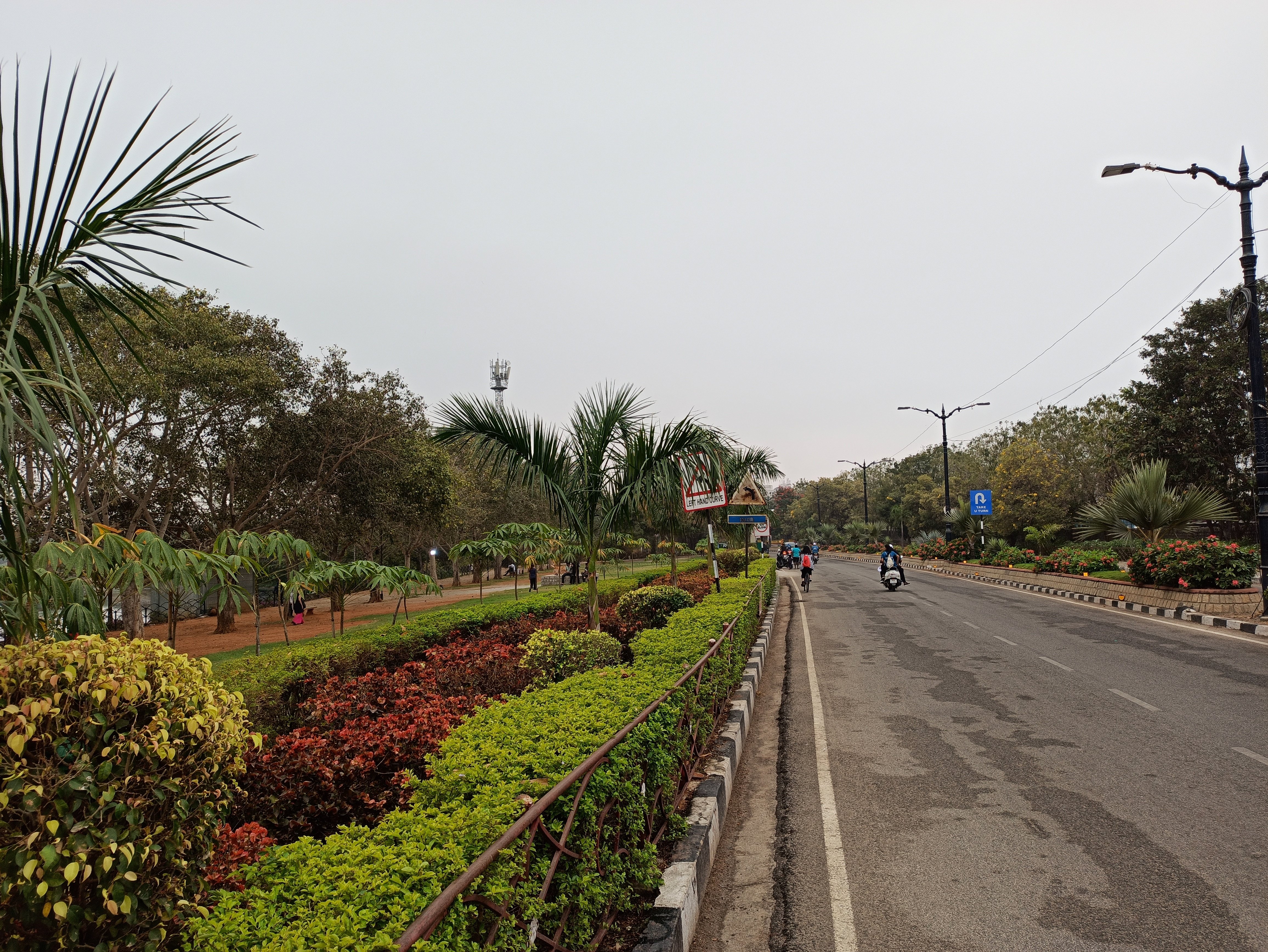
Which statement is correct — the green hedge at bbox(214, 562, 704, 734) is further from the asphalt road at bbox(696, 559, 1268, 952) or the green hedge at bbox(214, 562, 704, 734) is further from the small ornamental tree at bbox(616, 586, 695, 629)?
the asphalt road at bbox(696, 559, 1268, 952)

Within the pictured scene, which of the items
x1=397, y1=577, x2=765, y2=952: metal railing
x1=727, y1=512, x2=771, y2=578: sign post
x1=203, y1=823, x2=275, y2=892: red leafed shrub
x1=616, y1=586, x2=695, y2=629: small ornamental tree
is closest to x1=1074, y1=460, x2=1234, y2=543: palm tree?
x1=727, y1=512, x2=771, y2=578: sign post

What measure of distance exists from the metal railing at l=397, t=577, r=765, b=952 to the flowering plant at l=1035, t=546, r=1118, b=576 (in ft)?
76.1

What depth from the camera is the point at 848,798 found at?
5.72 meters

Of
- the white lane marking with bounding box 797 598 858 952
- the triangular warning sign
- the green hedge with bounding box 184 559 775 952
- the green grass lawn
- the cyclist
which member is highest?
the triangular warning sign

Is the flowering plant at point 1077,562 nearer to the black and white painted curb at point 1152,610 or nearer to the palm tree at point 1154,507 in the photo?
the black and white painted curb at point 1152,610

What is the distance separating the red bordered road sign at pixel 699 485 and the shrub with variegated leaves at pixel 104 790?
7.79 m

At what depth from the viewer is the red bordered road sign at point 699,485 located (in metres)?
10.2

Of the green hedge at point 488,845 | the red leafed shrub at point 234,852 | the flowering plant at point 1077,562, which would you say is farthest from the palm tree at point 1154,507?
the red leafed shrub at point 234,852

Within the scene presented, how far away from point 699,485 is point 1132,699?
5.74 metres

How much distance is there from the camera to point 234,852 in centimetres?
351

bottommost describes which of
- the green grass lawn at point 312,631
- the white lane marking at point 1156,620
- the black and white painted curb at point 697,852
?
the green grass lawn at point 312,631

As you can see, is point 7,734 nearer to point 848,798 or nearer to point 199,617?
Result: point 848,798

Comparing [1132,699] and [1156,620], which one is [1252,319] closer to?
[1156,620]

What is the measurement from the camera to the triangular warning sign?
2167 centimetres
